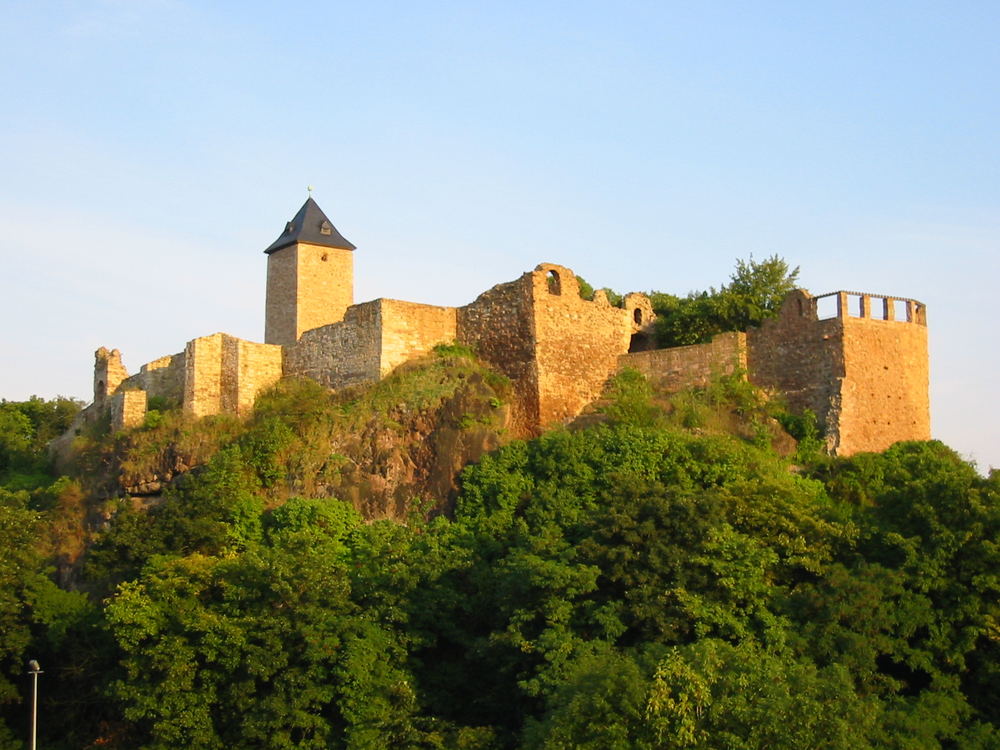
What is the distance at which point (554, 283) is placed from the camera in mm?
36094

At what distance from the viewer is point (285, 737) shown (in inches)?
1103

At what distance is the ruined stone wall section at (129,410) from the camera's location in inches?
1529

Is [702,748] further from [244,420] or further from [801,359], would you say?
[244,420]

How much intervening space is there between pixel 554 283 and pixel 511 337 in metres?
1.74

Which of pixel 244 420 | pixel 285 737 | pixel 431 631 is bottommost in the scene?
pixel 285 737

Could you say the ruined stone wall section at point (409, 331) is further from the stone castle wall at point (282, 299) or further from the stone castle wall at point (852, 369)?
the stone castle wall at point (852, 369)

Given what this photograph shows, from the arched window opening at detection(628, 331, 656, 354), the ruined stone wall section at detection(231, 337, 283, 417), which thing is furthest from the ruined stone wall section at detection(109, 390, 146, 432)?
the arched window opening at detection(628, 331, 656, 354)

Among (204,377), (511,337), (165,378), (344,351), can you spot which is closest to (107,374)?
(165,378)

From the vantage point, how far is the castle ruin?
111 feet

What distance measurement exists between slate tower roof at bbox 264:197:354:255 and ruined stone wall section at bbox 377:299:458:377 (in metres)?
4.50

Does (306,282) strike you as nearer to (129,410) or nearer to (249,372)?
(249,372)

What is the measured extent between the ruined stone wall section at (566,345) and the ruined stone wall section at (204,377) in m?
8.67

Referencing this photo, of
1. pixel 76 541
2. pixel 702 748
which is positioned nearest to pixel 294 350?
pixel 76 541

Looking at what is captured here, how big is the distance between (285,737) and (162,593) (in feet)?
15.1
